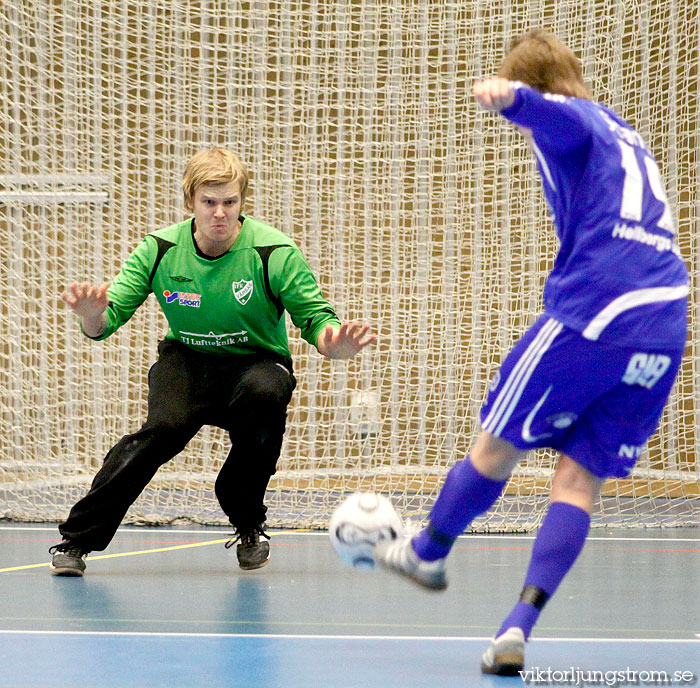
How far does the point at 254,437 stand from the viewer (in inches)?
119

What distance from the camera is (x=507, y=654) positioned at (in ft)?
5.60

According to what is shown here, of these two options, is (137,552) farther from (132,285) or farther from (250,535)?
(132,285)

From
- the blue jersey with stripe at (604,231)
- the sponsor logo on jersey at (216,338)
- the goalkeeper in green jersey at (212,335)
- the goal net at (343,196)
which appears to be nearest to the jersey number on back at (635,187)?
the blue jersey with stripe at (604,231)

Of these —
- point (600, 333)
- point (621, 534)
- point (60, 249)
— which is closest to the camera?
point (600, 333)

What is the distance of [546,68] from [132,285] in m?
1.53

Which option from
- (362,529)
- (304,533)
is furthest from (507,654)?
(304,533)

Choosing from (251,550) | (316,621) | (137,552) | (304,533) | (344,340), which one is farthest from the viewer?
(304,533)

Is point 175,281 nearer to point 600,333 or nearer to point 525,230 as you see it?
point 600,333

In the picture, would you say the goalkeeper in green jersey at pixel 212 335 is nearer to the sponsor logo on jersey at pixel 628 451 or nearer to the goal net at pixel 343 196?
the sponsor logo on jersey at pixel 628 451

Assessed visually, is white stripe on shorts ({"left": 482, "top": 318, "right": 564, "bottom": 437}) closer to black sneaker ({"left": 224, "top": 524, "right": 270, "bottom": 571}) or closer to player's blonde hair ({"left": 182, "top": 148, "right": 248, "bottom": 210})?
player's blonde hair ({"left": 182, "top": 148, "right": 248, "bottom": 210})

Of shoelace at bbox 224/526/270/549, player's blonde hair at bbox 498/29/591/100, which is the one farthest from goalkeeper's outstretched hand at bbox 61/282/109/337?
player's blonde hair at bbox 498/29/591/100

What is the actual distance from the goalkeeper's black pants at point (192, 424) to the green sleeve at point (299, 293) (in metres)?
0.18

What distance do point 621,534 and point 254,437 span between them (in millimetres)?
1889

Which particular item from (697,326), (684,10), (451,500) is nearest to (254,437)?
(451,500)
